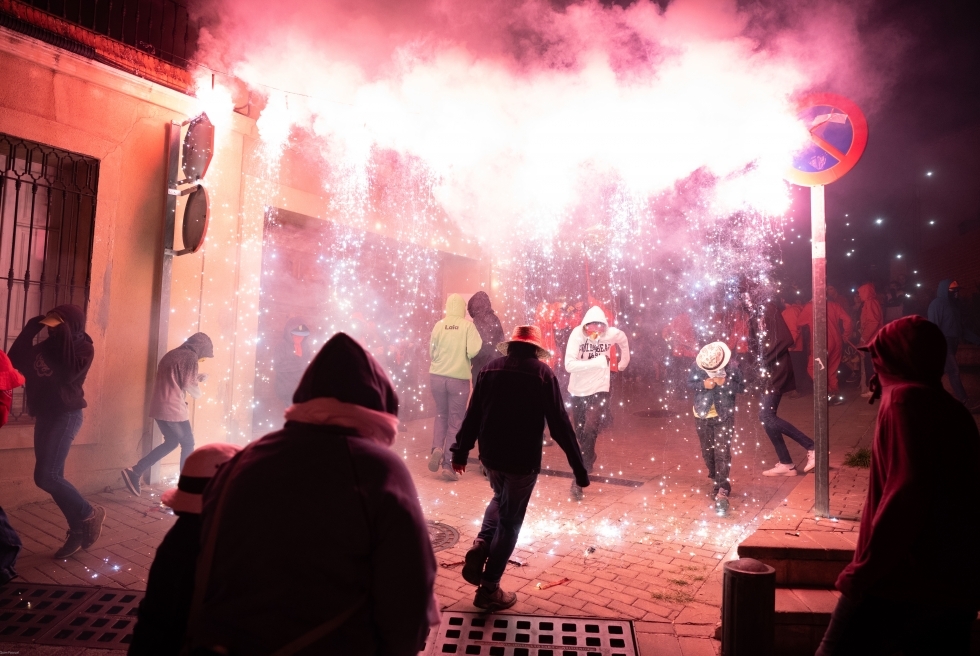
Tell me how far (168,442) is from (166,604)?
17.8 ft

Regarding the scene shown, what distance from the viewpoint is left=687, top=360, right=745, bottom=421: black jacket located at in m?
6.16

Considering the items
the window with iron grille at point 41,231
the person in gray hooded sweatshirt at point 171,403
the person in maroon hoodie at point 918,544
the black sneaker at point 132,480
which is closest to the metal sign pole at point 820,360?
the person in maroon hoodie at point 918,544

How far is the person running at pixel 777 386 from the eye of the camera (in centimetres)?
687

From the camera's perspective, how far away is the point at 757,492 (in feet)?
21.3

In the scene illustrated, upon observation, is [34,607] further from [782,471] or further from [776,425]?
[782,471]

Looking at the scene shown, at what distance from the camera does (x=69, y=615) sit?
3594 millimetres

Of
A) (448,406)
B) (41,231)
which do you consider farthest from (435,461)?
(41,231)

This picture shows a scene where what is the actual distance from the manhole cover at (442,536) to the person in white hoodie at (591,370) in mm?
2206

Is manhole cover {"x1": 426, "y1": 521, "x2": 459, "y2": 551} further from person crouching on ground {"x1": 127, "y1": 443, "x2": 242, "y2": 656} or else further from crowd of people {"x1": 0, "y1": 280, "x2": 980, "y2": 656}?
person crouching on ground {"x1": 127, "y1": 443, "x2": 242, "y2": 656}

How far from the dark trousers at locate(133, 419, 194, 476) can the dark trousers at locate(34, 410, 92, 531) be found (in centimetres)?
147

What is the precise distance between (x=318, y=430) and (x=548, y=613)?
2.64 m

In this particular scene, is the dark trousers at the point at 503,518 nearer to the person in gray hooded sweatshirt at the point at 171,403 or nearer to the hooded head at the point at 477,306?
the person in gray hooded sweatshirt at the point at 171,403

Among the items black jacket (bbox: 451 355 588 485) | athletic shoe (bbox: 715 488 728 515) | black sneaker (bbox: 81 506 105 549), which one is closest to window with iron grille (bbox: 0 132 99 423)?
black sneaker (bbox: 81 506 105 549)

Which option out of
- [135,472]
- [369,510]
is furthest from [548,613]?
[135,472]
